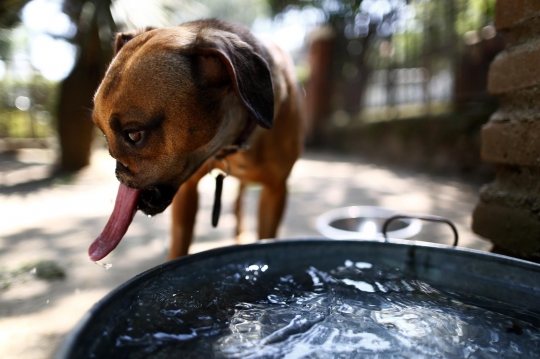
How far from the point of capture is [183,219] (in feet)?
7.52

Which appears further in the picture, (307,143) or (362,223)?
(307,143)

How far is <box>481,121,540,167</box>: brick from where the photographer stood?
5.75 ft

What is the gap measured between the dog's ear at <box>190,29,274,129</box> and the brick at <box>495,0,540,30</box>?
1.21 m

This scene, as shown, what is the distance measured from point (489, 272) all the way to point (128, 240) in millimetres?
2486

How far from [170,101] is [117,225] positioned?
506 millimetres

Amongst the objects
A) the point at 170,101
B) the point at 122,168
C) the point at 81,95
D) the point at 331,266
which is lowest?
the point at 331,266

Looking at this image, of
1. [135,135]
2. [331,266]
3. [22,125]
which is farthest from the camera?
[22,125]

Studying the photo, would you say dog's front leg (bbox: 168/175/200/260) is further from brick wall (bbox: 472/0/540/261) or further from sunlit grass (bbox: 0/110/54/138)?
sunlit grass (bbox: 0/110/54/138)

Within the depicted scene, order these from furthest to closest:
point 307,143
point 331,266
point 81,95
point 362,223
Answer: point 307,143 → point 81,95 → point 362,223 → point 331,266

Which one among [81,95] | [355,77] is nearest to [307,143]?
[355,77]

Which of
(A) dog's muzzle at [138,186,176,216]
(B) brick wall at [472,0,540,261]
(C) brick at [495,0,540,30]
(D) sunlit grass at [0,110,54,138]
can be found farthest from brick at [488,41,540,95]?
(D) sunlit grass at [0,110,54,138]

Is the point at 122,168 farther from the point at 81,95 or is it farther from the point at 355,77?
the point at 355,77

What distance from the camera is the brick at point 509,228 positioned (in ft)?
5.87

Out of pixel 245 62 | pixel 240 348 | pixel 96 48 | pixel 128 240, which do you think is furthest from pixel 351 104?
pixel 240 348
